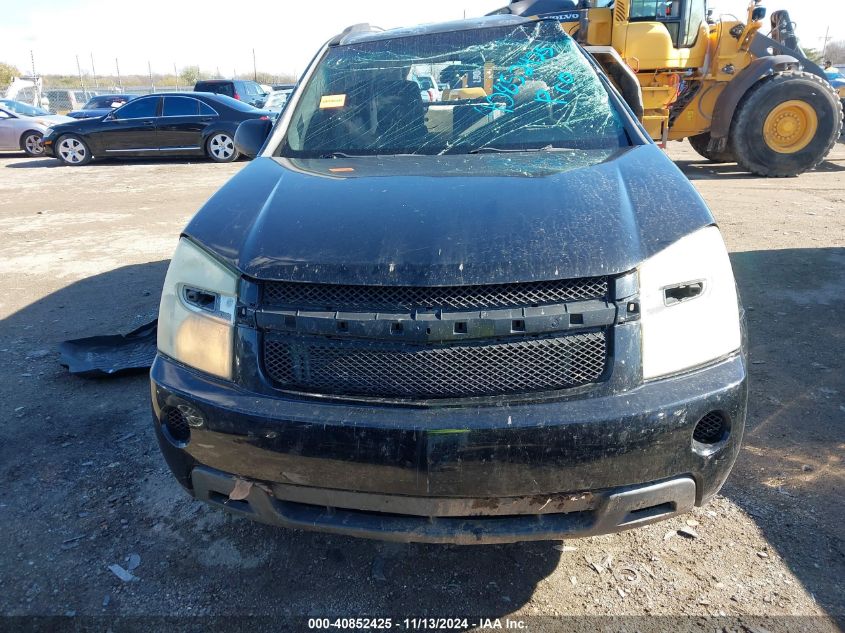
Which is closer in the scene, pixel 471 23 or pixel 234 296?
pixel 234 296

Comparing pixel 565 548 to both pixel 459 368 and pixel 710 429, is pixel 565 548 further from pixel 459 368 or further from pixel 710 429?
pixel 459 368

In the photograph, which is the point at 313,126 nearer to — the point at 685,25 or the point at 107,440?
the point at 107,440

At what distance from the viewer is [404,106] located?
122 inches

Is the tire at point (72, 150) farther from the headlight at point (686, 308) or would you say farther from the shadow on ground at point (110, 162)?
the headlight at point (686, 308)

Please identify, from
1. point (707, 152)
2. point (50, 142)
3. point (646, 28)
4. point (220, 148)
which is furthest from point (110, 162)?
point (707, 152)

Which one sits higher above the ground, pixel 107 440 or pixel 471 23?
pixel 471 23

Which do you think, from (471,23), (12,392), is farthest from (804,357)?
(12,392)

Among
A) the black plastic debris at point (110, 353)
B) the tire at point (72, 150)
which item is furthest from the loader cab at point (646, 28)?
the tire at point (72, 150)

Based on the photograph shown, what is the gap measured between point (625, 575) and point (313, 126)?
238cm

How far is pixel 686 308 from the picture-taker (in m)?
1.78

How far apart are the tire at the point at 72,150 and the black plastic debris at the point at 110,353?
11.9m

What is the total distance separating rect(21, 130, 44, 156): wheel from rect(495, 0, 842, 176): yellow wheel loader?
41.7ft

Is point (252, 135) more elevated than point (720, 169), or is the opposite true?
point (252, 135)

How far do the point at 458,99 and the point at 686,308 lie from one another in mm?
1787
